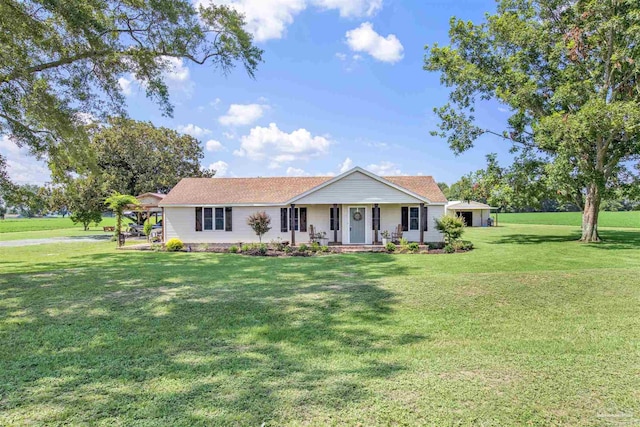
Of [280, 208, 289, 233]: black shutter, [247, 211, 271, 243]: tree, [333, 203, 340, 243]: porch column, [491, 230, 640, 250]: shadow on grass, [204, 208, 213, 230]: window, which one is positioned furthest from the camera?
[204, 208, 213, 230]: window

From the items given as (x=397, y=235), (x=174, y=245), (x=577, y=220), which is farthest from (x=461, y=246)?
(x=577, y=220)

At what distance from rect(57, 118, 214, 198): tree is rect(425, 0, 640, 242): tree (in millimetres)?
22907

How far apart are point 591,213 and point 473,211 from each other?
73.5 feet

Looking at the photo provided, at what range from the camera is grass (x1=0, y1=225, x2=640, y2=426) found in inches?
133

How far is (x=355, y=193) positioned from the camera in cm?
1864

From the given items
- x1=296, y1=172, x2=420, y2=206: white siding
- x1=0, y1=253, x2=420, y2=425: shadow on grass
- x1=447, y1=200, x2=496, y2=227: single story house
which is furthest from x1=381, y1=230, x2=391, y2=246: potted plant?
x1=447, y1=200, x2=496, y2=227: single story house

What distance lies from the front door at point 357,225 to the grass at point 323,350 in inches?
374

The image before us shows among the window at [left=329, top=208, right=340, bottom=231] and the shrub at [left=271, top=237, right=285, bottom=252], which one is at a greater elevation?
the window at [left=329, top=208, right=340, bottom=231]

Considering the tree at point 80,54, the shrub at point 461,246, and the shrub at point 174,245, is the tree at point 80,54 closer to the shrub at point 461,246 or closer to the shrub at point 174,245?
the shrub at point 174,245

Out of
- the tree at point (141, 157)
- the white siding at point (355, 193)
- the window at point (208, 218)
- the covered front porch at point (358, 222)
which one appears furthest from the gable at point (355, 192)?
the tree at point (141, 157)

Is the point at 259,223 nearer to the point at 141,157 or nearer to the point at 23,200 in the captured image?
the point at 23,200

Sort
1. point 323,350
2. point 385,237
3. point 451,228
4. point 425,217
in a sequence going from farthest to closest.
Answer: point 425,217 → point 385,237 → point 451,228 → point 323,350

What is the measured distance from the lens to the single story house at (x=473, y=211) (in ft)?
136

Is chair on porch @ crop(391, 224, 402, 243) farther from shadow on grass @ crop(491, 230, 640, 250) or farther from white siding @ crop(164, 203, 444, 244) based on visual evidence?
shadow on grass @ crop(491, 230, 640, 250)
